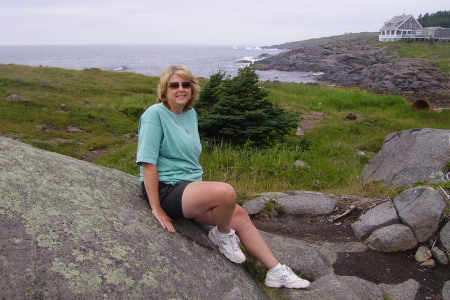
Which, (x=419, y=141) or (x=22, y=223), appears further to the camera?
(x=419, y=141)

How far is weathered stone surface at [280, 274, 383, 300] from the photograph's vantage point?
331cm

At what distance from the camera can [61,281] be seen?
228cm

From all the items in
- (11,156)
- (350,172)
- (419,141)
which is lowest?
(350,172)

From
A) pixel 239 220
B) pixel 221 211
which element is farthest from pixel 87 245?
pixel 239 220

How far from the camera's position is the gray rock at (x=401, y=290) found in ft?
11.8

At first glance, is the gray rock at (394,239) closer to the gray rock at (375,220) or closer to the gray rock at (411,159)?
the gray rock at (375,220)

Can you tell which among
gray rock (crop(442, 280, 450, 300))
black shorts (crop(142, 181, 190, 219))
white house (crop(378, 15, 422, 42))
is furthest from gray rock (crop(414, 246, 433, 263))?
white house (crop(378, 15, 422, 42))

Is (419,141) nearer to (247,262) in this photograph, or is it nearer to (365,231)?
(365,231)

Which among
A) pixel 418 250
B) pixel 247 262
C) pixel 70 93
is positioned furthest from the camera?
pixel 70 93

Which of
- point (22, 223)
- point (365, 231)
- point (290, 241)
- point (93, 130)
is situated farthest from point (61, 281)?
point (93, 130)

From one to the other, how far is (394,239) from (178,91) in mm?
2989

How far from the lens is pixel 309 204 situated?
5605 mm

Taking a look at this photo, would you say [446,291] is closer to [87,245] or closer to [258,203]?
[258,203]

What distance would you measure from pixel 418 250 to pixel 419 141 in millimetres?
4408
